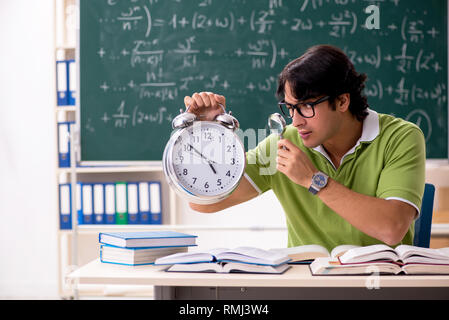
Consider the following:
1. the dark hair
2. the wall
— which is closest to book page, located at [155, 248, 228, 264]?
the dark hair

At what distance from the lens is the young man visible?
4.66 ft

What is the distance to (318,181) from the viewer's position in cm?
144

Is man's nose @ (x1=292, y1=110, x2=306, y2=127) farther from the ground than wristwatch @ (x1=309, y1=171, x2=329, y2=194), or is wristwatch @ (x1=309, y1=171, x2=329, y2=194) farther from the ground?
man's nose @ (x1=292, y1=110, x2=306, y2=127)

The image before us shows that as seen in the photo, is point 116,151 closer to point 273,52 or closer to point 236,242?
point 273,52

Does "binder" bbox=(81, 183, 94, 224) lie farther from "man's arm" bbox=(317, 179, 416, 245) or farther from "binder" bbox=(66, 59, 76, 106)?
"man's arm" bbox=(317, 179, 416, 245)

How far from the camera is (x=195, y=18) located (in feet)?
9.00

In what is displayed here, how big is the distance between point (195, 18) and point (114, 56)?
0.46 m

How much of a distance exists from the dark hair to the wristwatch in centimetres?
25

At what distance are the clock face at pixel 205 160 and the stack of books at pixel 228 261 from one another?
0.16m

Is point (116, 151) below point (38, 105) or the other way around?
below

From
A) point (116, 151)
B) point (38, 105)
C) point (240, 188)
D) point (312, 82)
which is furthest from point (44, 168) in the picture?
point (312, 82)

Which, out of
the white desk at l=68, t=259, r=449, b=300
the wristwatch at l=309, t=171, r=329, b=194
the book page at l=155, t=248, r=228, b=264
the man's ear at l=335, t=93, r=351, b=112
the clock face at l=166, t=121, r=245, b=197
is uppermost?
the man's ear at l=335, t=93, r=351, b=112

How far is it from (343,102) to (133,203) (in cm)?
194

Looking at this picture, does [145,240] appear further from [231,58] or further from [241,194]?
[231,58]
